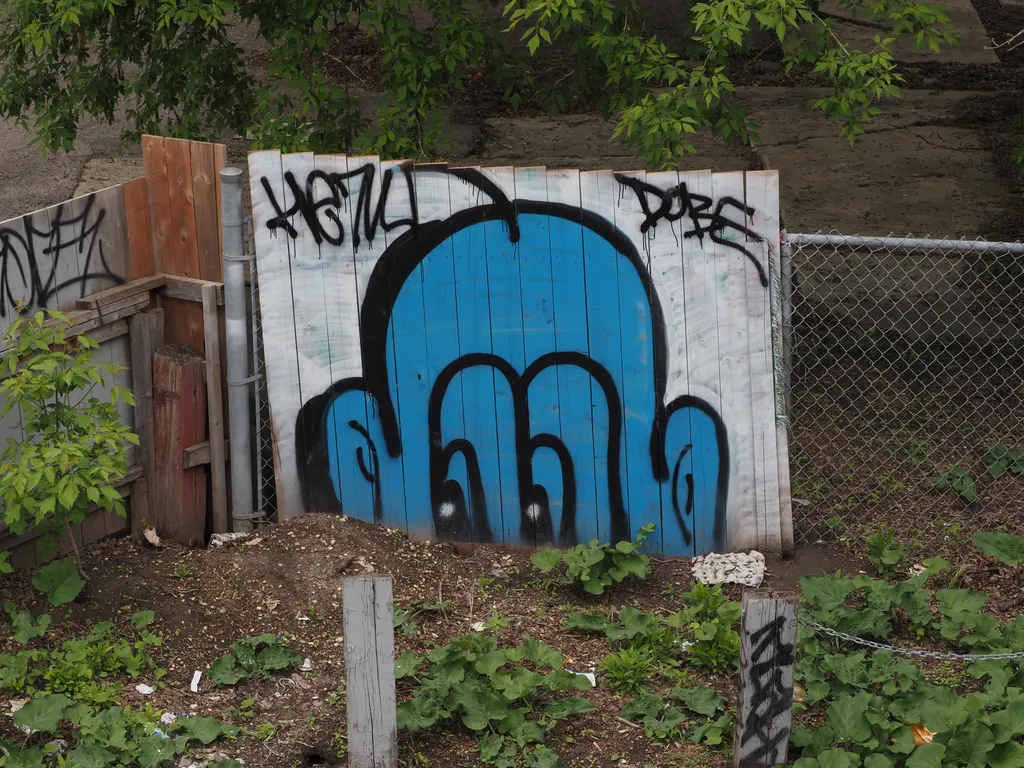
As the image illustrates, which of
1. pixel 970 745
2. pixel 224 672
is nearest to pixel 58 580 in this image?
pixel 224 672

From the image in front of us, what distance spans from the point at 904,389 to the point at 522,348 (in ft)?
8.21

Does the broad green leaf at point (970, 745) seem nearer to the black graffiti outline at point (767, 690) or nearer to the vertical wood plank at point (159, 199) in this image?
the black graffiti outline at point (767, 690)

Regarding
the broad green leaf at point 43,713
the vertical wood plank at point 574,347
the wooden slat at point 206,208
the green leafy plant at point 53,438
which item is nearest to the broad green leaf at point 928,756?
the vertical wood plank at point 574,347

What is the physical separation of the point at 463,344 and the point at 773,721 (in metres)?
1.99

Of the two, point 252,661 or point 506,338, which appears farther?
point 506,338

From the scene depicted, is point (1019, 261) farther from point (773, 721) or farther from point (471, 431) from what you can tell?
point (773, 721)

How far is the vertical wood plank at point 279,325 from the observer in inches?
185

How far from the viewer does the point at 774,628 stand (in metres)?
3.46

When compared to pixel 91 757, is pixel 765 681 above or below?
above

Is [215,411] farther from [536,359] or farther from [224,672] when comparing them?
[536,359]

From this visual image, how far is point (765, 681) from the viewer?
352cm

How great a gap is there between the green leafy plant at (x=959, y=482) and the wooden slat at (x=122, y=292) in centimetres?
360

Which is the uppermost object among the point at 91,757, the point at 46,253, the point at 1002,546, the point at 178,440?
the point at 46,253

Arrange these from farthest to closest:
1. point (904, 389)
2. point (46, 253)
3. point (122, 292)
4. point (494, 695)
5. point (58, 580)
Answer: point (904, 389), point (122, 292), point (46, 253), point (58, 580), point (494, 695)
